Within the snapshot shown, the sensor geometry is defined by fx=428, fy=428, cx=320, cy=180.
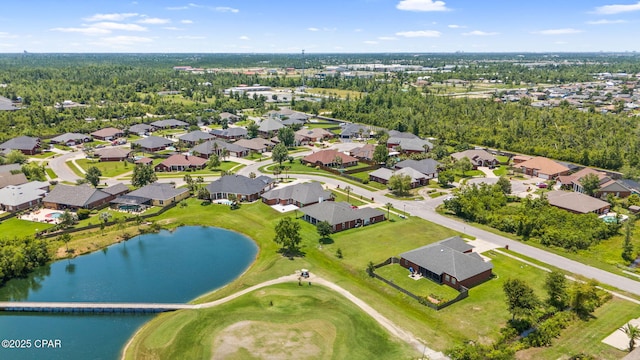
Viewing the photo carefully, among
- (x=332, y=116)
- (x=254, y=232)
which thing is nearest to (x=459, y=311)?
(x=254, y=232)

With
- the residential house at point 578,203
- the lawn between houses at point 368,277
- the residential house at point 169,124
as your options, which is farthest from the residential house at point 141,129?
the residential house at point 578,203

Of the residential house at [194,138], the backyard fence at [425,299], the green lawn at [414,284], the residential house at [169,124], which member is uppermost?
the residential house at [169,124]

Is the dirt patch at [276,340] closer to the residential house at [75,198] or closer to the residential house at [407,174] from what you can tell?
the residential house at [75,198]

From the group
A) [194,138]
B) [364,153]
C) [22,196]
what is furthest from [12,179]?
[364,153]

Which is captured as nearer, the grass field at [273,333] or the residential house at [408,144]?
the grass field at [273,333]

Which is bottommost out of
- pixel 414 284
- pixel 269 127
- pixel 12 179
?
pixel 414 284

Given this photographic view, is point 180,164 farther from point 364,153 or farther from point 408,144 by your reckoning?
point 408,144
